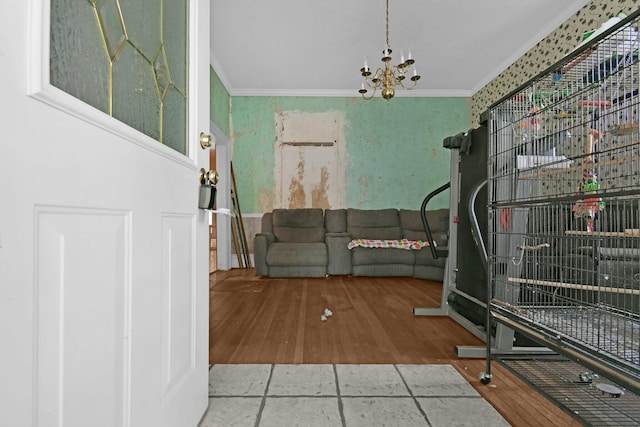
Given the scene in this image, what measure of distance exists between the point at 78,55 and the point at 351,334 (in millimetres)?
1981

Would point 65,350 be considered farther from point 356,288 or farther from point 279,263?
point 279,263

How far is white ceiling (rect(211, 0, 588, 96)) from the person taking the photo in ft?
10.5

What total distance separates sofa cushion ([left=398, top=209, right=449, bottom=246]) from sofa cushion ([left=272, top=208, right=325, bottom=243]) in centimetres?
121

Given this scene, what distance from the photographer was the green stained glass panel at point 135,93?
0.76 m

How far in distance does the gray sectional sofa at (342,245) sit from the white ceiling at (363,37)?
1.92 m

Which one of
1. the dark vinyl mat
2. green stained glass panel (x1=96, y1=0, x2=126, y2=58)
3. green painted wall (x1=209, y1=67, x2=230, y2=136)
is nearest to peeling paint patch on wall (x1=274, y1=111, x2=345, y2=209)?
green painted wall (x1=209, y1=67, x2=230, y2=136)

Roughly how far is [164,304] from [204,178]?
0.46 metres

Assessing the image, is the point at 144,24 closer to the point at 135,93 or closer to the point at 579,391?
the point at 135,93

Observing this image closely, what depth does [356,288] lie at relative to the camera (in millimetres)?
3766

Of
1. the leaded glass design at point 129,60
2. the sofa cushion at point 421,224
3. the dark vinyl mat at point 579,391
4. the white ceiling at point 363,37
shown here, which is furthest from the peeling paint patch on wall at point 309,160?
the leaded glass design at point 129,60

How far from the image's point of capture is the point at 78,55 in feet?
2.03

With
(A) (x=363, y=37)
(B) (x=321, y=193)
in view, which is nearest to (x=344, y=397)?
(A) (x=363, y=37)

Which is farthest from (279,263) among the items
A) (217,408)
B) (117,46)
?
(117,46)

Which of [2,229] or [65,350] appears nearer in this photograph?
[2,229]
